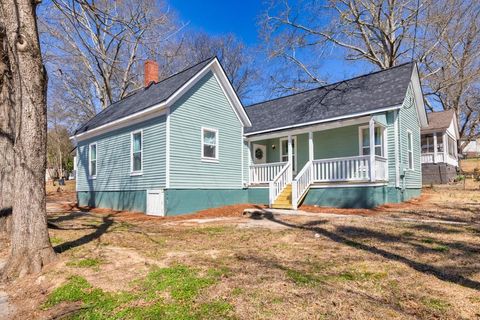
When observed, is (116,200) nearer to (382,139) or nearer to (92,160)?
(92,160)

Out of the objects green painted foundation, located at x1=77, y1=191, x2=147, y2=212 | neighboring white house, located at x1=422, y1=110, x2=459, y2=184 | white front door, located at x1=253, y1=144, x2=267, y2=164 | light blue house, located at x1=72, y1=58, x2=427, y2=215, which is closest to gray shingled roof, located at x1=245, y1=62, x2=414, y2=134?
light blue house, located at x1=72, y1=58, x2=427, y2=215

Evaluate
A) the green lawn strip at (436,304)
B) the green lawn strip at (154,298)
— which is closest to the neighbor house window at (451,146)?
the green lawn strip at (436,304)

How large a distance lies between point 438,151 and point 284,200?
17247 millimetres

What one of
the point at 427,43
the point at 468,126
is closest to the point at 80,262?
the point at 427,43

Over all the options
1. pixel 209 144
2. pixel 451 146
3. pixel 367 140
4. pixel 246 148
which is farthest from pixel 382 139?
pixel 451 146

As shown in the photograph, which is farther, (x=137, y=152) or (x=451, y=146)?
(x=451, y=146)

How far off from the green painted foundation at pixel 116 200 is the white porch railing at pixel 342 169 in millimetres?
7018

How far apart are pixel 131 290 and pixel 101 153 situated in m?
12.9

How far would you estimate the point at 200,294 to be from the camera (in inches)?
145

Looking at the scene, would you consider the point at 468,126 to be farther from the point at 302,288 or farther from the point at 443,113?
the point at 302,288

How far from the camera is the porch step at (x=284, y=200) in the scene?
40.0 feet

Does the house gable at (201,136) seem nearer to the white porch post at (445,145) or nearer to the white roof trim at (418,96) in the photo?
the white roof trim at (418,96)

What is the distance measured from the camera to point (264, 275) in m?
4.30

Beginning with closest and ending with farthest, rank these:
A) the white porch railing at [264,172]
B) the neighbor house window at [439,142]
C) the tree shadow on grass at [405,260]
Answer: the tree shadow on grass at [405,260], the white porch railing at [264,172], the neighbor house window at [439,142]
